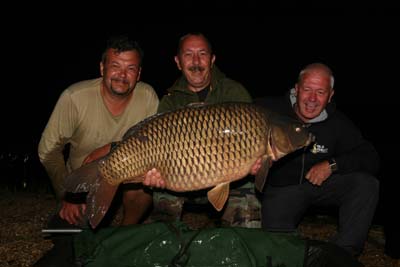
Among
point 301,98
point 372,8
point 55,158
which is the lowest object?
point 55,158

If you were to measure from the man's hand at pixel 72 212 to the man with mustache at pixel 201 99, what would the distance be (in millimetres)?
403

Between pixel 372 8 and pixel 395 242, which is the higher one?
pixel 372 8

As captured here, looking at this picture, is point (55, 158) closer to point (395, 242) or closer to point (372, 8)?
point (395, 242)

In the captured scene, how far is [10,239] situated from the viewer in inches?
95.4

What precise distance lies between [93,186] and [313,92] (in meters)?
1.26

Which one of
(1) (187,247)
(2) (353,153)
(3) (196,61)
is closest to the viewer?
(1) (187,247)

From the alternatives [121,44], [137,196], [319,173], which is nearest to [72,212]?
[137,196]

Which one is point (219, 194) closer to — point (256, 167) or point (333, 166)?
point (256, 167)

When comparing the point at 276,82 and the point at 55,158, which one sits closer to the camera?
the point at 55,158

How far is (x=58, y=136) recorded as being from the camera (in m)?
2.58

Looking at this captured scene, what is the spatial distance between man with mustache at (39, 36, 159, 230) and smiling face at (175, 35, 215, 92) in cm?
25

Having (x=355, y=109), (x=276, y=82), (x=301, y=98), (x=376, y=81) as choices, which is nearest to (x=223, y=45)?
(x=276, y=82)

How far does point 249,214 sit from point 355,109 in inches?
294

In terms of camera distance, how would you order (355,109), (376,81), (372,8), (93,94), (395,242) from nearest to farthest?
(395,242), (93,94), (355,109), (376,81), (372,8)
